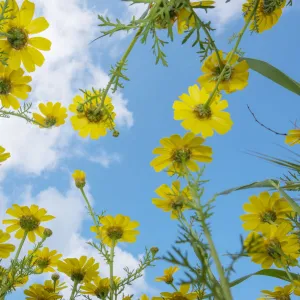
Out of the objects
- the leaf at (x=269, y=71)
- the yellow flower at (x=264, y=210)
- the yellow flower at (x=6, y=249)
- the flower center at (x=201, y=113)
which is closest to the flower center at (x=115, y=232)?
the yellow flower at (x=6, y=249)

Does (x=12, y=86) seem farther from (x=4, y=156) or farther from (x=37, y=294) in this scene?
(x=37, y=294)

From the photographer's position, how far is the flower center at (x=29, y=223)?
135cm

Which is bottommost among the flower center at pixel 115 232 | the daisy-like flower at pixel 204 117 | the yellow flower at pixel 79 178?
the flower center at pixel 115 232

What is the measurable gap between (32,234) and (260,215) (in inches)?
32.8

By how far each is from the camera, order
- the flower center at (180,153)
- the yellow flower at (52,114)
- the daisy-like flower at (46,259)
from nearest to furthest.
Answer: the flower center at (180,153), the daisy-like flower at (46,259), the yellow flower at (52,114)

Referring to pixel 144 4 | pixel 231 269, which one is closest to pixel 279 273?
pixel 231 269

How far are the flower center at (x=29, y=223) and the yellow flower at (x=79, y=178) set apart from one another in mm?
223

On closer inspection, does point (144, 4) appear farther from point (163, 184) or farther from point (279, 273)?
point (279, 273)

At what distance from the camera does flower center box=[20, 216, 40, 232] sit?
135cm

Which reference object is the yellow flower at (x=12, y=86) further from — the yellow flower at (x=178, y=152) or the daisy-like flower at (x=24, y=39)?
the yellow flower at (x=178, y=152)

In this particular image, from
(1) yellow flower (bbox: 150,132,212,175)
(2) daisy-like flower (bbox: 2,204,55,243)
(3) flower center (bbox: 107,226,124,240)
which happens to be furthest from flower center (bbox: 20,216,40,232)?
(1) yellow flower (bbox: 150,132,212,175)

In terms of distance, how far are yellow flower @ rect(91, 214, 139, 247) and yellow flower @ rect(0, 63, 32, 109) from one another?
454 mm

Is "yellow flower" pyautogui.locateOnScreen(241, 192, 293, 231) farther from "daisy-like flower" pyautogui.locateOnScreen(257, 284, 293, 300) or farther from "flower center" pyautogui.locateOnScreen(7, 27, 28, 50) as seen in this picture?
"flower center" pyautogui.locateOnScreen(7, 27, 28, 50)

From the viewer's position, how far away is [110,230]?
1174 millimetres
